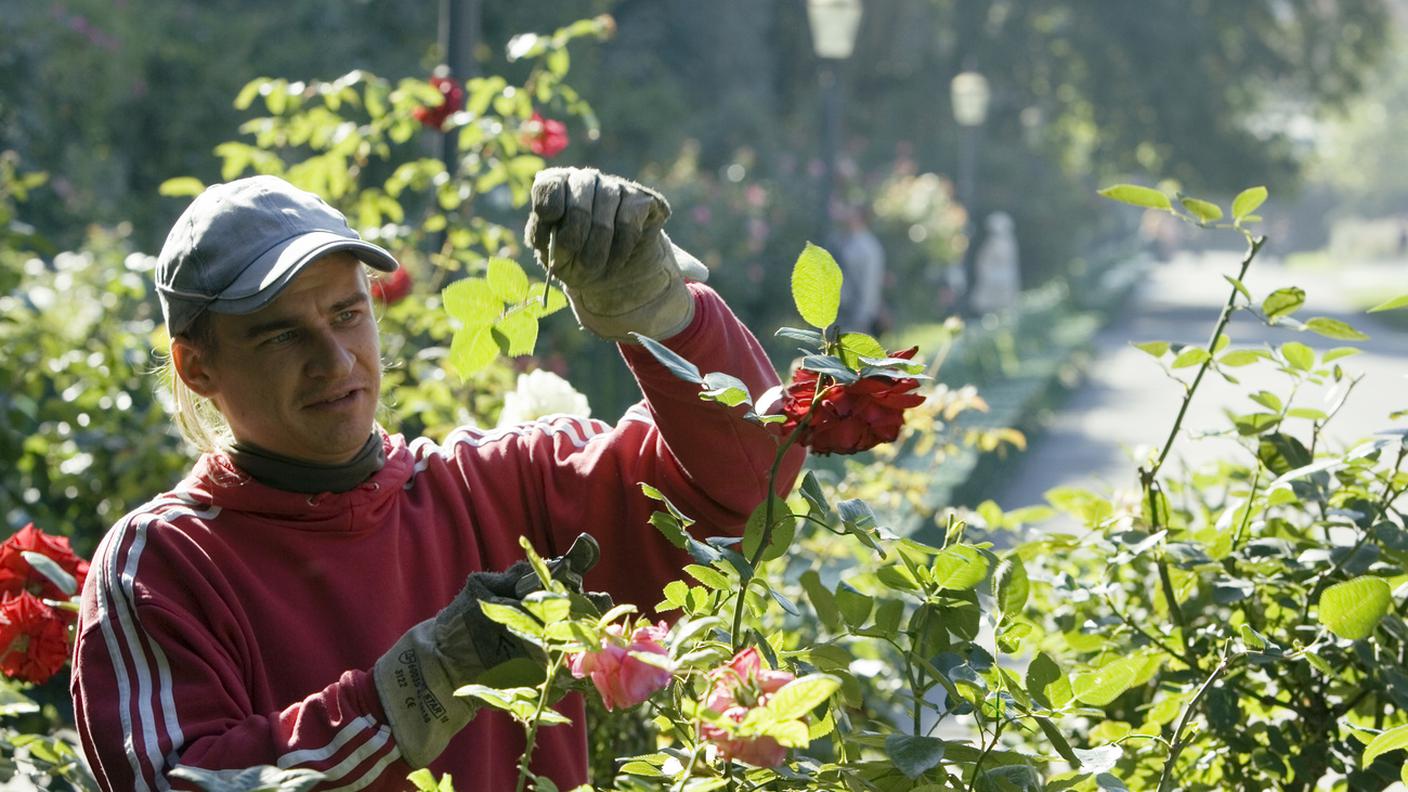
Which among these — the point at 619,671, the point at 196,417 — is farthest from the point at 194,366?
the point at 619,671

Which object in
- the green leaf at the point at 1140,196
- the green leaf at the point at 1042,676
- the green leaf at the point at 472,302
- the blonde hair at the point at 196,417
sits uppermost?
the green leaf at the point at 1140,196

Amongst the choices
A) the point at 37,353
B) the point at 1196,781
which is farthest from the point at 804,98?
the point at 1196,781

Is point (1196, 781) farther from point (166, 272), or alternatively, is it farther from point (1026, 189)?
point (1026, 189)

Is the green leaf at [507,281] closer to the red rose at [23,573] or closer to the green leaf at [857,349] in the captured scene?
the green leaf at [857,349]

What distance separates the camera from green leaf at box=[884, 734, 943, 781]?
1.41 m

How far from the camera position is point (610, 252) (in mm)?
1729

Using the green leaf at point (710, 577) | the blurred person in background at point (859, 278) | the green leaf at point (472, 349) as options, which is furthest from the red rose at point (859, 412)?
the blurred person in background at point (859, 278)

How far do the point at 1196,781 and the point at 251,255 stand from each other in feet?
4.30

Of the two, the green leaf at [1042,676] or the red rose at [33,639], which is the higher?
the green leaf at [1042,676]

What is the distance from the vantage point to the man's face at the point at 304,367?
1.74 m

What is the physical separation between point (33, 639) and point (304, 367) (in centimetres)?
73

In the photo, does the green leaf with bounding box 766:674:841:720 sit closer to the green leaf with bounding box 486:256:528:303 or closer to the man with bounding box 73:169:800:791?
the man with bounding box 73:169:800:791

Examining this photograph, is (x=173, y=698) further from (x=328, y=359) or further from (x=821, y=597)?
(x=821, y=597)

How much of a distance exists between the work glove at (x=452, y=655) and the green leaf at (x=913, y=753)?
28cm
